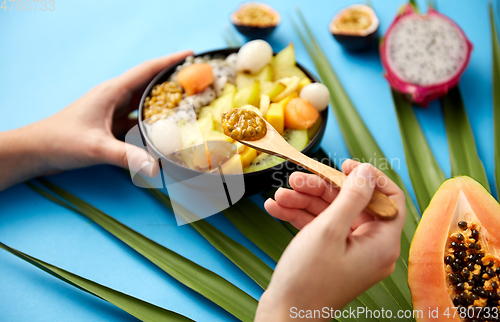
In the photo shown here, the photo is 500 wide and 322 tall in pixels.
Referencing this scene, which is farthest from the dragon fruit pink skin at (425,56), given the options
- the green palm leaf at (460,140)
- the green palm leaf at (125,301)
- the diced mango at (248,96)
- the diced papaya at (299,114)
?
the green palm leaf at (125,301)

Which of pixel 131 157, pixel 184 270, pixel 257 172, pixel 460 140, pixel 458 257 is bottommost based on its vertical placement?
pixel 460 140

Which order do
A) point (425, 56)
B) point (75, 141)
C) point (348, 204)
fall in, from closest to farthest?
point (348, 204) < point (75, 141) < point (425, 56)

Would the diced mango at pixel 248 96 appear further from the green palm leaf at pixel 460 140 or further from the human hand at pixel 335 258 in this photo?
the green palm leaf at pixel 460 140

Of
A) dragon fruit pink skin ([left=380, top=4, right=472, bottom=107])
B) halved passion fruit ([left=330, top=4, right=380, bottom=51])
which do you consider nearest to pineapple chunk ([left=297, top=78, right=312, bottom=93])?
dragon fruit pink skin ([left=380, top=4, right=472, bottom=107])

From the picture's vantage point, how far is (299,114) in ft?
4.84

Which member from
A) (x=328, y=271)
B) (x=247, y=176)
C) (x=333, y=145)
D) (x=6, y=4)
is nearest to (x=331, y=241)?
(x=328, y=271)

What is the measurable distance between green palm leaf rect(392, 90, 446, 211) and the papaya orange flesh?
94 centimetres

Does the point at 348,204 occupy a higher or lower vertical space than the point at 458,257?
higher

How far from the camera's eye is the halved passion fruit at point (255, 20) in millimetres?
2223

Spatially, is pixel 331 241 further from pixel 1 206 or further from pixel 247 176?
pixel 1 206

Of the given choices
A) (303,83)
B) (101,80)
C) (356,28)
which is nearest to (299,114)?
(303,83)

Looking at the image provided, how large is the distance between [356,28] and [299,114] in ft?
3.53

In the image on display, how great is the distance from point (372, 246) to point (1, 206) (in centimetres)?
161

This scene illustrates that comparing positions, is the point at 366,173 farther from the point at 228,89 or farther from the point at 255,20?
the point at 255,20
